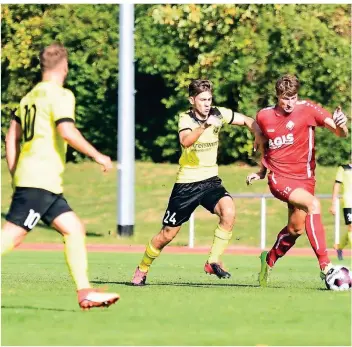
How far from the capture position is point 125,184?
89.0 feet

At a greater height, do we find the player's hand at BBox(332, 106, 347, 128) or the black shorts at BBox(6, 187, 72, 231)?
the player's hand at BBox(332, 106, 347, 128)

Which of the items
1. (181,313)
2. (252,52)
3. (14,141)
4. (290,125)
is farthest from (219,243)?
(252,52)

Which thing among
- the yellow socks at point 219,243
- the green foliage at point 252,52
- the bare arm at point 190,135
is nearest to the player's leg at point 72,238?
the bare arm at point 190,135

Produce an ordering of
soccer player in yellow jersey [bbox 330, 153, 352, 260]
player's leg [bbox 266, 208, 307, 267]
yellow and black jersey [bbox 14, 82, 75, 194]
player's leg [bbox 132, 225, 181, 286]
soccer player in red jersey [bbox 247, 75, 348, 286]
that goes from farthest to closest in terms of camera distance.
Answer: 1. soccer player in yellow jersey [bbox 330, 153, 352, 260]
2. player's leg [bbox 132, 225, 181, 286]
3. player's leg [bbox 266, 208, 307, 267]
4. soccer player in red jersey [bbox 247, 75, 348, 286]
5. yellow and black jersey [bbox 14, 82, 75, 194]

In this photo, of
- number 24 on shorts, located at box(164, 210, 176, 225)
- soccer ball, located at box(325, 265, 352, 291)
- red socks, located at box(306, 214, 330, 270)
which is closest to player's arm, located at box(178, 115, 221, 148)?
number 24 on shorts, located at box(164, 210, 176, 225)

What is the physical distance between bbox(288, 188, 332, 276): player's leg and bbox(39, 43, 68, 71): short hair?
11.3 ft

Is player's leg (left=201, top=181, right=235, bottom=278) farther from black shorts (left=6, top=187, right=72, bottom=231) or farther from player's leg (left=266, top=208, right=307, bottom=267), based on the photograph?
black shorts (left=6, top=187, right=72, bottom=231)

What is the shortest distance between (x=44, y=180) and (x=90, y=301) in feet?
3.30

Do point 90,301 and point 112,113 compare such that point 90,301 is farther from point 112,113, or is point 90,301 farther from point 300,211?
point 112,113

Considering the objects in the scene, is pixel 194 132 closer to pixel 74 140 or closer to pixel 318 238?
pixel 318 238

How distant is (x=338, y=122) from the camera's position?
12.7 meters

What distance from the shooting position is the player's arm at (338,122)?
12.6m

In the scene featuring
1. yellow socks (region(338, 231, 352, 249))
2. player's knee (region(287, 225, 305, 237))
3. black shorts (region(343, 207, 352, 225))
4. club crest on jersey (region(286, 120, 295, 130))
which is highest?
club crest on jersey (region(286, 120, 295, 130))

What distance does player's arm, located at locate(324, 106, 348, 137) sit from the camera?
12.6 meters
